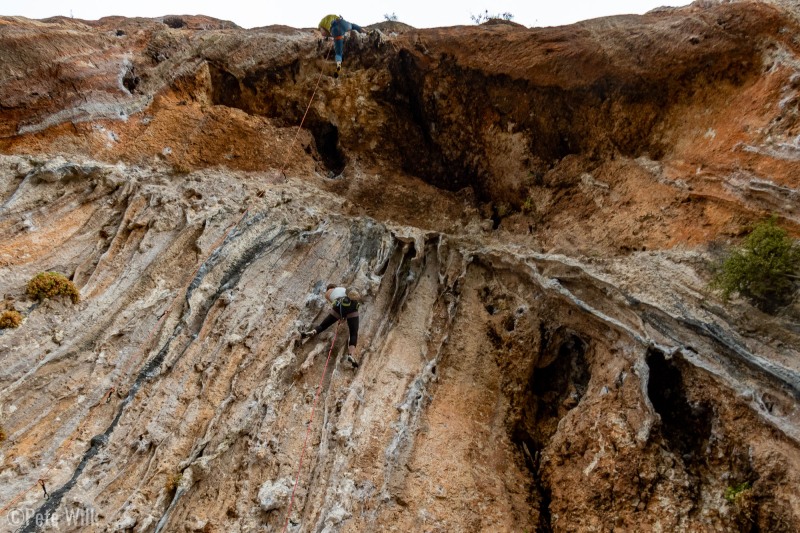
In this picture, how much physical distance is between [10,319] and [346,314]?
518 centimetres

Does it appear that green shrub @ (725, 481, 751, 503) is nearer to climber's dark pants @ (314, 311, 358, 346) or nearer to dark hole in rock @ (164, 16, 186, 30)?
climber's dark pants @ (314, 311, 358, 346)

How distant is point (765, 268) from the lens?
6777 millimetres

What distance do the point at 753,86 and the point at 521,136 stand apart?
4.35 m

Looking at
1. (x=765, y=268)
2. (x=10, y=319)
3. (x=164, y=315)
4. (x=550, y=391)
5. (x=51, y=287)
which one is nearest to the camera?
(x=765, y=268)

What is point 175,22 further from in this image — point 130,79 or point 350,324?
point 350,324

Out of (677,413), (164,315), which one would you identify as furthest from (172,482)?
(677,413)

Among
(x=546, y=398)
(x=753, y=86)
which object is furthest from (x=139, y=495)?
(x=753, y=86)

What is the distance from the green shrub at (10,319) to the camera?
25.5ft

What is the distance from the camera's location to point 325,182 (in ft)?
38.9

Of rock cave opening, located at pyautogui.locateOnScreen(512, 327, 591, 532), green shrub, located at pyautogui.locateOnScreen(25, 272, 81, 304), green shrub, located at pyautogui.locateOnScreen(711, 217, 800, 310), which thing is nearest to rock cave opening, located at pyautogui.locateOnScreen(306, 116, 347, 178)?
green shrub, located at pyautogui.locateOnScreen(25, 272, 81, 304)

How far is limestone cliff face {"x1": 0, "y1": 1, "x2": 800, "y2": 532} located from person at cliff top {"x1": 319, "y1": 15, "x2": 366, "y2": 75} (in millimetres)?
366

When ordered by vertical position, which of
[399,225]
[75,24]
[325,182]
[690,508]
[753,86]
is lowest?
[690,508]

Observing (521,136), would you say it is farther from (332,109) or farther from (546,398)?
(546,398)

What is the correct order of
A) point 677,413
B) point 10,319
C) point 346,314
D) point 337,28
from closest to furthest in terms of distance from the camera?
1. point 677,413
2. point 10,319
3. point 346,314
4. point 337,28
